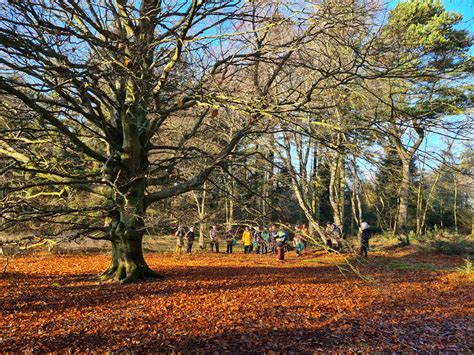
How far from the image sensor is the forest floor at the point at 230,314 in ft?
15.0

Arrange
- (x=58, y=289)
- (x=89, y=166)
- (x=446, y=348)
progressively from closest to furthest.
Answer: (x=446, y=348) < (x=58, y=289) < (x=89, y=166)

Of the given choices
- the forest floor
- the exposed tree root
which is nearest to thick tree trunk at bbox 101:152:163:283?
the exposed tree root

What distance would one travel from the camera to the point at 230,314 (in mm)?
5859

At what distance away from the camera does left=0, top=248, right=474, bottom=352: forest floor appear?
4.57 m

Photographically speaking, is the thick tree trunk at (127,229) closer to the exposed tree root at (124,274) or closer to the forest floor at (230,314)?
the exposed tree root at (124,274)

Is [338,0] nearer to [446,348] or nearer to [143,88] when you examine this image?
[143,88]

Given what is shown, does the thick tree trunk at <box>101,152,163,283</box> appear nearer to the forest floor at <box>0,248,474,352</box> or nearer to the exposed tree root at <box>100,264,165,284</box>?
the exposed tree root at <box>100,264,165,284</box>

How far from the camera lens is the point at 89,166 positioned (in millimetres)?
9445

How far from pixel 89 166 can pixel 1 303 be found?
4080mm

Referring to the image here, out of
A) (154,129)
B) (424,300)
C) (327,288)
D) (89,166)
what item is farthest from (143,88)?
(424,300)

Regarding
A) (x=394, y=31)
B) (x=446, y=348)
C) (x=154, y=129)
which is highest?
(x=394, y=31)

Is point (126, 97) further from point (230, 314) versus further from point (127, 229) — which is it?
point (230, 314)

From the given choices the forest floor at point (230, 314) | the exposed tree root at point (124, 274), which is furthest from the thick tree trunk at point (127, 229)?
the forest floor at point (230, 314)

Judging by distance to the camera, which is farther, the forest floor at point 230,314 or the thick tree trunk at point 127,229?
the thick tree trunk at point 127,229
